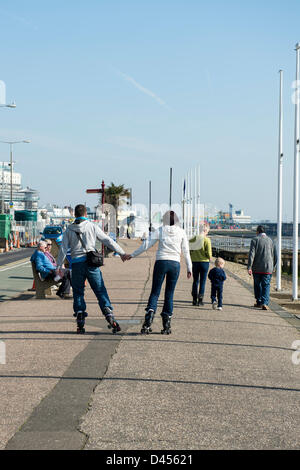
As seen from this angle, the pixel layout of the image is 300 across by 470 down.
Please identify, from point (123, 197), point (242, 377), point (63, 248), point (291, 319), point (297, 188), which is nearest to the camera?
point (242, 377)

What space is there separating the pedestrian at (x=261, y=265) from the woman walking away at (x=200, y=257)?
98cm

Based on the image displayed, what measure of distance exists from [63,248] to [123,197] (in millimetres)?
87909

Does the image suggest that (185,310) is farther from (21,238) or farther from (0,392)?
(21,238)

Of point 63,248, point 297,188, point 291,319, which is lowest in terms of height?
point 291,319

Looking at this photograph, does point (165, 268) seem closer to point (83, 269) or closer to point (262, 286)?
point (83, 269)

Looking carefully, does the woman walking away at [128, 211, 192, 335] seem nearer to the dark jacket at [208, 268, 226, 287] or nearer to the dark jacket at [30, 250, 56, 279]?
the dark jacket at [208, 268, 226, 287]

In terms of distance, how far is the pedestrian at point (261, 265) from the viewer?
13055 mm

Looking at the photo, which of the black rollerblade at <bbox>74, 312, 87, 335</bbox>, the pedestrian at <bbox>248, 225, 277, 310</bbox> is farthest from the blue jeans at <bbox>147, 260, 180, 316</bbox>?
the pedestrian at <bbox>248, 225, 277, 310</bbox>

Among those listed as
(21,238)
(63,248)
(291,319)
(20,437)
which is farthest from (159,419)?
(21,238)

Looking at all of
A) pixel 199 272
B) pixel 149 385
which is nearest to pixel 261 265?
pixel 199 272

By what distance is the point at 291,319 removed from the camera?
38.3 ft

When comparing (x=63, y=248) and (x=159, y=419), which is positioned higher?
(x=63, y=248)

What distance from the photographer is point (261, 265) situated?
13.1 metres
